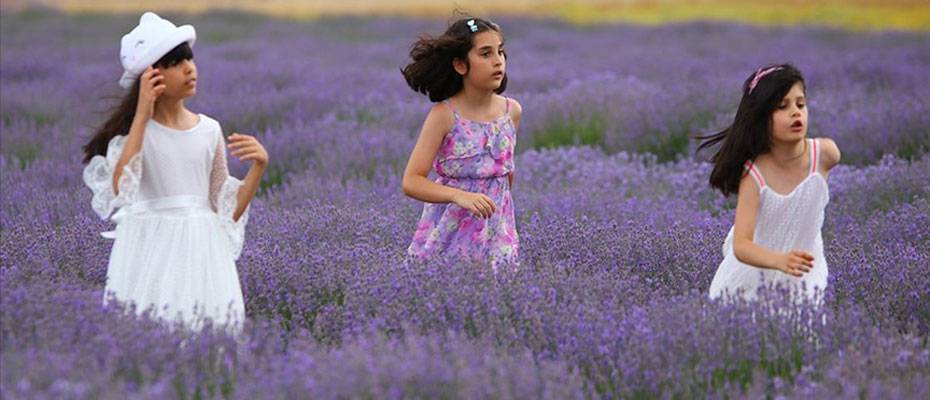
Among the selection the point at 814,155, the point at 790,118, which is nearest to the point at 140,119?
the point at 790,118

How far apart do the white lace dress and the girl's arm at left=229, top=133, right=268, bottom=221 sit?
0.10m

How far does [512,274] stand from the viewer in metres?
3.64

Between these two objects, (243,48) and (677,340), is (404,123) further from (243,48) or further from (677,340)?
(243,48)

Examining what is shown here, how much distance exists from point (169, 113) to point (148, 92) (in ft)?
0.60

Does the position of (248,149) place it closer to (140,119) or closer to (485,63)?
(140,119)

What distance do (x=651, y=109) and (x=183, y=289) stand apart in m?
5.26

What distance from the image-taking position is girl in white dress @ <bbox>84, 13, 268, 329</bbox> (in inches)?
126

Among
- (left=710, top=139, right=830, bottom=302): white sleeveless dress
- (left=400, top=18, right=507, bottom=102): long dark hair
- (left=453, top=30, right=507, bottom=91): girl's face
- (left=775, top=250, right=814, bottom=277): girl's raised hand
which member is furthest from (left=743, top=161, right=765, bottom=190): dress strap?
(left=400, top=18, right=507, bottom=102): long dark hair

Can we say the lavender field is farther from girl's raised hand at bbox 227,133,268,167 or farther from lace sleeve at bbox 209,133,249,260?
girl's raised hand at bbox 227,133,268,167

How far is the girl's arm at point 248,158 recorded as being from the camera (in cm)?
324

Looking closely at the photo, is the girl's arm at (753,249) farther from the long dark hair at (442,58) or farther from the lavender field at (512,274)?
the long dark hair at (442,58)

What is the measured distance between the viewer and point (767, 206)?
3412 millimetres

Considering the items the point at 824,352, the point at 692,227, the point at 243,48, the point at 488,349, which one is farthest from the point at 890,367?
the point at 243,48

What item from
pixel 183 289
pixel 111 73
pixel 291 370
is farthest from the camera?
pixel 111 73
